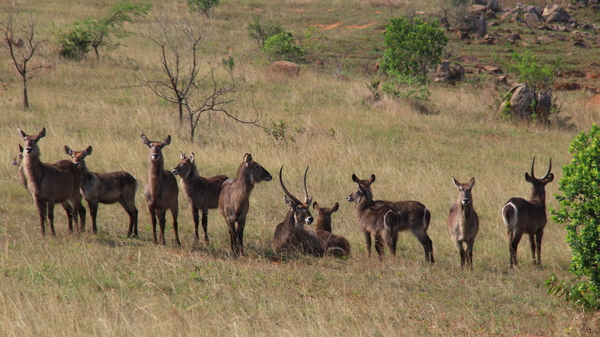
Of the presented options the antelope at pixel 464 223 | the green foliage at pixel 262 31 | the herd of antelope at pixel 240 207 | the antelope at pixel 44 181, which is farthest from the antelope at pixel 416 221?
the green foliage at pixel 262 31

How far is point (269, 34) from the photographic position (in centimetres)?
3084

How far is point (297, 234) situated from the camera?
8.14 metres

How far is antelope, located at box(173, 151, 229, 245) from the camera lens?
8.42 meters

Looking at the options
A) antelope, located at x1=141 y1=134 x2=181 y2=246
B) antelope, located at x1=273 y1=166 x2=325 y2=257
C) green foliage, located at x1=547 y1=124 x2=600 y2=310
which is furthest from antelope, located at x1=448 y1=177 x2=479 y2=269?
antelope, located at x1=141 y1=134 x2=181 y2=246

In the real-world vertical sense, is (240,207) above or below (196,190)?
below

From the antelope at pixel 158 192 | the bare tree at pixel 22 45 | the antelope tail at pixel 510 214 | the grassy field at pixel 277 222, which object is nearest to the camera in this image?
the grassy field at pixel 277 222

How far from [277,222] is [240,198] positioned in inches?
70.0

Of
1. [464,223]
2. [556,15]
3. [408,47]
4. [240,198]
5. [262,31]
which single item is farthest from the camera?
[556,15]

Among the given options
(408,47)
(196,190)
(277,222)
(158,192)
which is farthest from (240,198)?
(408,47)

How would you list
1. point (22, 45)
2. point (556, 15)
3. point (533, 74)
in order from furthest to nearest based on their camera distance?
point (556, 15)
point (22, 45)
point (533, 74)

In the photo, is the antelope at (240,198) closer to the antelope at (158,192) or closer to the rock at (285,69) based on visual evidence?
the antelope at (158,192)

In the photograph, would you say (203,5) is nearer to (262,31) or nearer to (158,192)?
(262,31)

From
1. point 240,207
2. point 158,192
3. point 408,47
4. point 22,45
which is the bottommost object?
point 240,207

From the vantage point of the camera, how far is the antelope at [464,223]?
7723 millimetres
